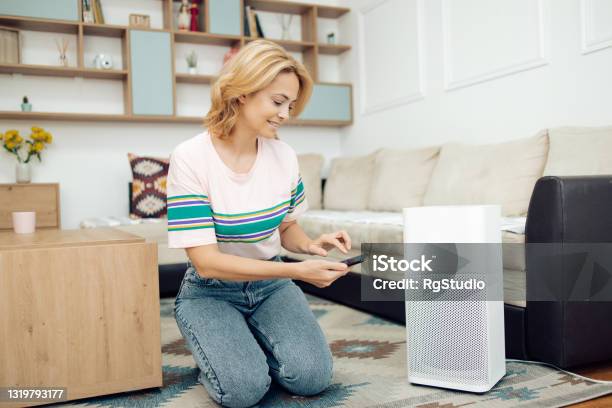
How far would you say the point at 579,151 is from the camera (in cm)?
231

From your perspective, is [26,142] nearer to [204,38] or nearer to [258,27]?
[204,38]

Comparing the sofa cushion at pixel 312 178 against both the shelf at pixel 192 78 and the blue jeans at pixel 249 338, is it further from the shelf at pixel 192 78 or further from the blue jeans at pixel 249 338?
the blue jeans at pixel 249 338

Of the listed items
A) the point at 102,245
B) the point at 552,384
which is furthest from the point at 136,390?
the point at 552,384

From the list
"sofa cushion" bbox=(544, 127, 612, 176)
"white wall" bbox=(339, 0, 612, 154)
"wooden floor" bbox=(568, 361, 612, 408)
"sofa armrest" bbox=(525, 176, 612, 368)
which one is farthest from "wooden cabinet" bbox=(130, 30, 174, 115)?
"wooden floor" bbox=(568, 361, 612, 408)

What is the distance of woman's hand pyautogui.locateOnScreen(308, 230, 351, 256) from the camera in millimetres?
1552

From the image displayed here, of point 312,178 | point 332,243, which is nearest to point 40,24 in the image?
point 312,178

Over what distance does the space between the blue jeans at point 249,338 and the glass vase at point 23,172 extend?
2.44m

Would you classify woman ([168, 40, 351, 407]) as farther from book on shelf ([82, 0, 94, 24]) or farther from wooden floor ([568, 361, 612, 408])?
book on shelf ([82, 0, 94, 24])

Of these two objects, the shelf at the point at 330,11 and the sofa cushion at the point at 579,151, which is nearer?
the sofa cushion at the point at 579,151

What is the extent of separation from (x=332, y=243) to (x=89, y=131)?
295 cm

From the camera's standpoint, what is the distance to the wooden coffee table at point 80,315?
4.89 ft

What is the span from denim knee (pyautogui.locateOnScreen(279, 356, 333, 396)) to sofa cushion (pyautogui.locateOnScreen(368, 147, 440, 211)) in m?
1.83

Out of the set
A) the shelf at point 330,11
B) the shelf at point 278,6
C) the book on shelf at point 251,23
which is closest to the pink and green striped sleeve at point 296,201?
the book on shelf at point 251,23

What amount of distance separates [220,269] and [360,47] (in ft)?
10.9
